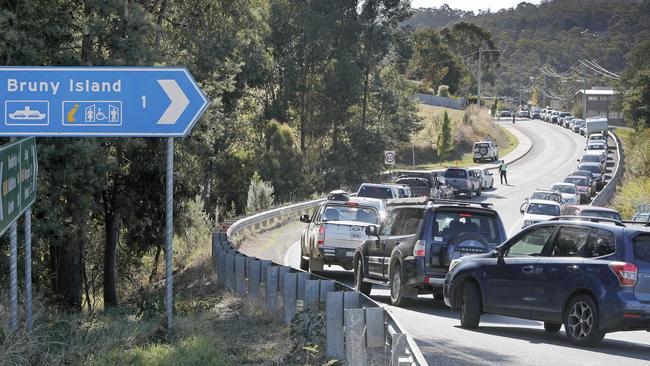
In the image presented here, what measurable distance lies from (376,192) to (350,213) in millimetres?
13630

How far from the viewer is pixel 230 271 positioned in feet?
64.3

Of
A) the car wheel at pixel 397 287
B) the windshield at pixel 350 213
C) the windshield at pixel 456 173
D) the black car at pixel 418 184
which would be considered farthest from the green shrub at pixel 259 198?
the car wheel at pixel 397 287

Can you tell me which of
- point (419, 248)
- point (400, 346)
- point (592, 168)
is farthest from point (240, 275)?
point (592, 168)

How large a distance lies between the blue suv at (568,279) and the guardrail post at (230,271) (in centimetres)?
529

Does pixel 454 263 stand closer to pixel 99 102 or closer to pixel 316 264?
pixel 99 102

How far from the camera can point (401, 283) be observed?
17.4 metres

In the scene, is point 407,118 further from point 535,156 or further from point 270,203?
point 270,203

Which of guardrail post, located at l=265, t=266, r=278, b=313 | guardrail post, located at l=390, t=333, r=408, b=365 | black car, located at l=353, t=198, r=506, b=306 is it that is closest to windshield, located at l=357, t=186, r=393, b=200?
black car, located at l=353, t=198, r=506, b=306

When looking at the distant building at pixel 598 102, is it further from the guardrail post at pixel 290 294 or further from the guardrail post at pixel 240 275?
the guardrail post at pixel 290 294

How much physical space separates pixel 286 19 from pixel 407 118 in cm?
2015

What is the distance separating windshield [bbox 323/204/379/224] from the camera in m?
23.7

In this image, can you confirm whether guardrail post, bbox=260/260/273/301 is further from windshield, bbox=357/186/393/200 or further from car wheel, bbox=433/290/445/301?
windshield, bbox=357/186/393/200

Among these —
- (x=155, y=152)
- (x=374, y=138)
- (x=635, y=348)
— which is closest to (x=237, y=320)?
(x=635, y=348)

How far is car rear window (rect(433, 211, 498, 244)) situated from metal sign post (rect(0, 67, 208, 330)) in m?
5.44
